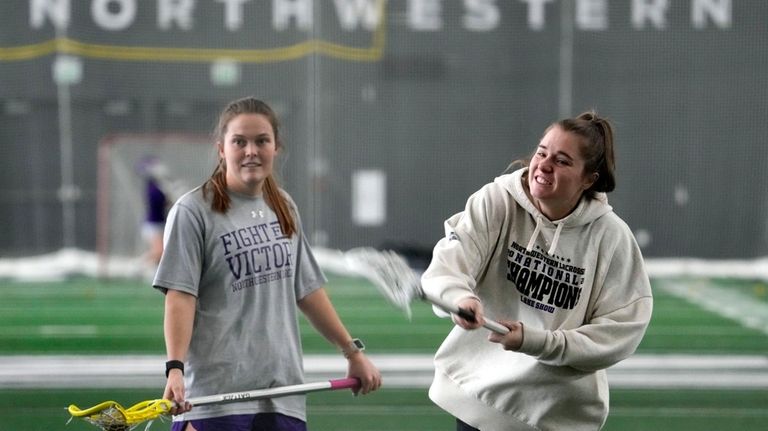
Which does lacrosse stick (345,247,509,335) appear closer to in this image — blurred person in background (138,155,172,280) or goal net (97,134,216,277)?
blurred person in background (138,155,172,280)

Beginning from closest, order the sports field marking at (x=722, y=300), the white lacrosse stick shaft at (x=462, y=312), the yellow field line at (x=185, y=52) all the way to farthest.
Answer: the white lacrosse stick shaft at (x=462, y=312) → the sports field marking at (x=722, y=300) → the yellow field line at (x=185, y=52)

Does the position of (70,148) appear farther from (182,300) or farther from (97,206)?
(182,300)

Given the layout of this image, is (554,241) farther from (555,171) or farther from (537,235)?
(555,171)

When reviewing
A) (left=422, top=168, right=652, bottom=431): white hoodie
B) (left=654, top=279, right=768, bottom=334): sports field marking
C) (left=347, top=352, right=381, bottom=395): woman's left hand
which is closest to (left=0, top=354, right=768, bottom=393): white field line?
(left=654, top=279, right=768, bottom=334): sports field marking

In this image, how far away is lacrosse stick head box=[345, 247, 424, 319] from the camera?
2779 mm

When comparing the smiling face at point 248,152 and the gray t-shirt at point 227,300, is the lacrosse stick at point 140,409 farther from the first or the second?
the smiling face at point 248,152

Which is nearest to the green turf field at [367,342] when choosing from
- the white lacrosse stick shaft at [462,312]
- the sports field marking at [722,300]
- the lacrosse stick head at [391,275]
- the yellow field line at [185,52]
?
the sports field marking at [722,300]

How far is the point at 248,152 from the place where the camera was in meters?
3.16

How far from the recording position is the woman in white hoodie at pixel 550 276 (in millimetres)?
2875

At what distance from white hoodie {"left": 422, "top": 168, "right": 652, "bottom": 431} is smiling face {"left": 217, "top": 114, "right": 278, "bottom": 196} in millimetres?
590

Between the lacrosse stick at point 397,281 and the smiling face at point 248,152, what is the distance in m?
0.36

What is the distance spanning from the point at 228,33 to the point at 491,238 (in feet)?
35.8

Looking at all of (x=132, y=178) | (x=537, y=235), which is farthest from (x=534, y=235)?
(x=132, y=178)

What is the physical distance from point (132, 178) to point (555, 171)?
34.8 feet
